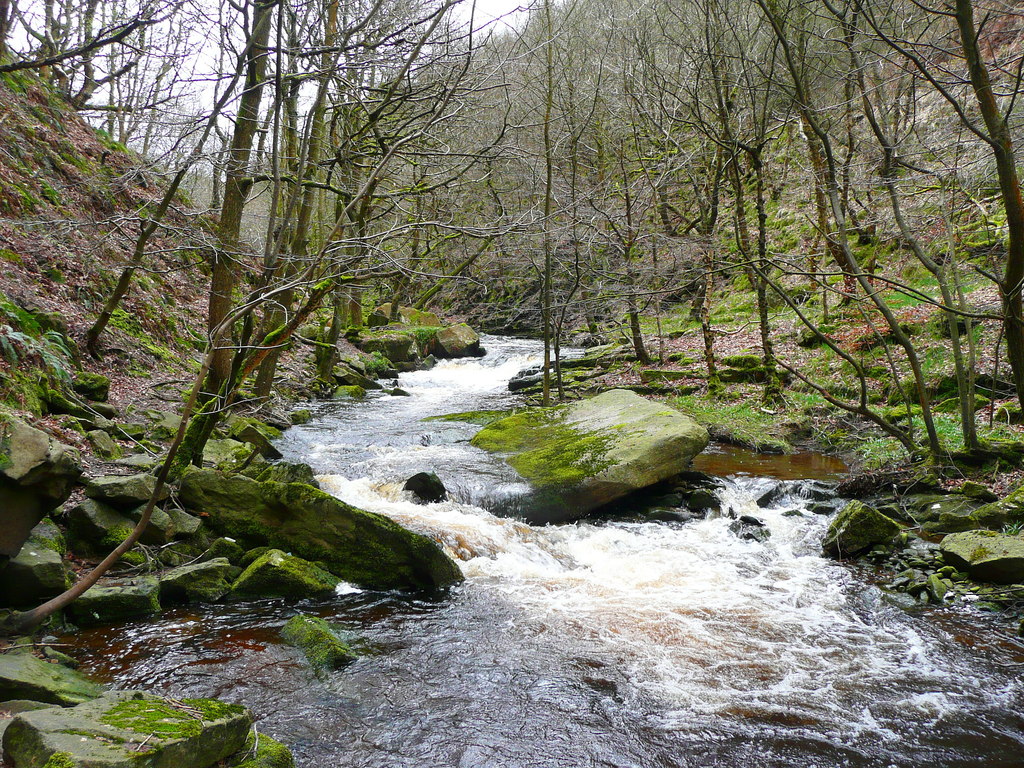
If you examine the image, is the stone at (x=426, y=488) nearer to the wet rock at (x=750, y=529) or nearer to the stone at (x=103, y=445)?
the stone at (x=103, y=445)

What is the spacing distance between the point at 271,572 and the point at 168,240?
11602 millimetres

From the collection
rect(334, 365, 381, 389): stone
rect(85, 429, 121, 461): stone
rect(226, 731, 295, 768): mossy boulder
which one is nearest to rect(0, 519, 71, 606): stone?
rect(226, 731, 295, 768): mossy boulder

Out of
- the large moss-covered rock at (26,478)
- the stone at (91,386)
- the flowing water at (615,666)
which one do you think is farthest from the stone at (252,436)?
the large moss-covered rock at (26,478)

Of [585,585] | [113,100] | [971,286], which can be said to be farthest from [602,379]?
[113,100]

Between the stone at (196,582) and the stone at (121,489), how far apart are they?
0.66 m

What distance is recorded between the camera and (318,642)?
4.58 meters

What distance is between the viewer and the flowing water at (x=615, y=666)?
3684 millimetres

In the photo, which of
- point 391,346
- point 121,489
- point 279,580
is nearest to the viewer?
point 121,489

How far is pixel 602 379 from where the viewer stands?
16.1 metres

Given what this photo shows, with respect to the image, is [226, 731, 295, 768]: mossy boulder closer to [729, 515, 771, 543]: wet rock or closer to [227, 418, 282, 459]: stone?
[729, 515, 771, 543]: wet rock

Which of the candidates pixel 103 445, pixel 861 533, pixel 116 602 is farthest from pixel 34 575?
pixel 861 533

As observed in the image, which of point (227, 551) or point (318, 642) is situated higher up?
point (227, 551)

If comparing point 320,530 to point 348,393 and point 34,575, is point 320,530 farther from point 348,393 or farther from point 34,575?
point 348,393

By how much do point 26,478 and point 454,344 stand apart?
726 inches
